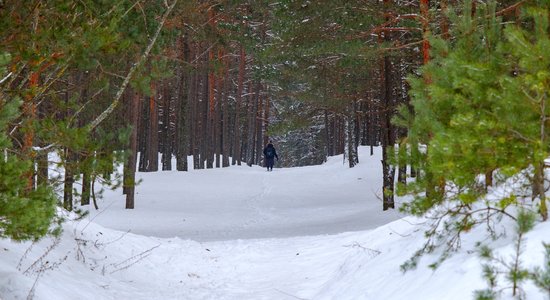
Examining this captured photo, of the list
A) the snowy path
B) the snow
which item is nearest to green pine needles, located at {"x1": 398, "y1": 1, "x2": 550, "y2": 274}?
the snow

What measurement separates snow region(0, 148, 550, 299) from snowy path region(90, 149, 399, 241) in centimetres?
5

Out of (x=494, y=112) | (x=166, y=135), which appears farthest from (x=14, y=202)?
(x=166, y=135)

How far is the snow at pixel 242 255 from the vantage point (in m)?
5.08

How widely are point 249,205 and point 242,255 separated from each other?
8450 mm

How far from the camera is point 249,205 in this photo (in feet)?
60.6

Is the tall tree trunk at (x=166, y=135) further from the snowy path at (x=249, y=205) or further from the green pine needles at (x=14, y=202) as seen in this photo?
the green pine needles at (x=14, y=202)

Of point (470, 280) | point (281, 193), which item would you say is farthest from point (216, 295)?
point (281, 193)

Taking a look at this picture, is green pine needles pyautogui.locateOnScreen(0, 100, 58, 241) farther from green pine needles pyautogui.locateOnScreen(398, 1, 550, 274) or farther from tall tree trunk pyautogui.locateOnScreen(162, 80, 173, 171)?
tall tree trunk pyautogui.locateOnScreen(162, 80, 173, 171)

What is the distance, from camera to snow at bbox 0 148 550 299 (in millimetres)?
5078

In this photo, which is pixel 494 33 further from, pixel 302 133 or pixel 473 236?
pixel 302 133

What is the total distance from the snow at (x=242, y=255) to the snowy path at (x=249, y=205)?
53mm

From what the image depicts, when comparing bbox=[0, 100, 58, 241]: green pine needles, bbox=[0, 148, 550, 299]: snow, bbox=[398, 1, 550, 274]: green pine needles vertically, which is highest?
bbox=[398, 1, 550, 274]: green pine needles

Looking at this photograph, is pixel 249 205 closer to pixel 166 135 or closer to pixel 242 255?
pixel 242 255

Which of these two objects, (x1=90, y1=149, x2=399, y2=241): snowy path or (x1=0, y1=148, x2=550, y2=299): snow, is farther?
(x1=90, y1=149, x2=399, y2=241): snowy path
